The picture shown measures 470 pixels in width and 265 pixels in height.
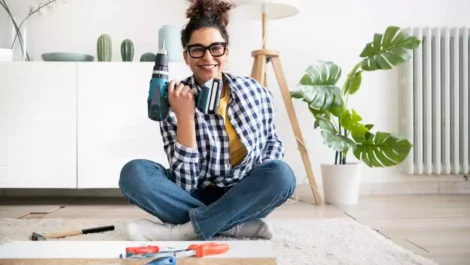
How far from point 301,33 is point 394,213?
1.18m

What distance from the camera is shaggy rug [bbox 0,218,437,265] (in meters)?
1.11

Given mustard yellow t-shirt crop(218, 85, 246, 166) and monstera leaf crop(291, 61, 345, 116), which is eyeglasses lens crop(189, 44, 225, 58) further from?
monstera leaf crop(291, 61, 345, 116)

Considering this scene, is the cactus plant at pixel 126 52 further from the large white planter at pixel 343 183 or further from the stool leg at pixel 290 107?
the large white planter at pixel 343 183

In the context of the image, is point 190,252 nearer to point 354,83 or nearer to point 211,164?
point 211,164

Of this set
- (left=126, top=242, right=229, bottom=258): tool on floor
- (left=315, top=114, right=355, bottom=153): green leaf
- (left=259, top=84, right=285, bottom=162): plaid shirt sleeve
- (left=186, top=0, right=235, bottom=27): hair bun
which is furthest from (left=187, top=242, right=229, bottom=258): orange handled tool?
(left=315, top=114, right=355, bottom=153): green leaf

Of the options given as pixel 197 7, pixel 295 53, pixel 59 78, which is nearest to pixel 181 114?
pixel 197 7

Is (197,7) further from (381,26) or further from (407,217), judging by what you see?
(381,26)

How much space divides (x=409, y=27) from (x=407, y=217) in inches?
47.9

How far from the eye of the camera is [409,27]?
253 centimetres

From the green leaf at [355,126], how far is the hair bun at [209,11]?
102 cm

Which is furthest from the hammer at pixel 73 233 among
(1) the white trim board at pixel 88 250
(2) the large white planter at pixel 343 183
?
(2) the large white planter at pixel 343 183

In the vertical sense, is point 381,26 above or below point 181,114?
above

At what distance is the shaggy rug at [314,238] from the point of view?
43.8 inches

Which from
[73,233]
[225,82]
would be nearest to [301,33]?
[225,82]
